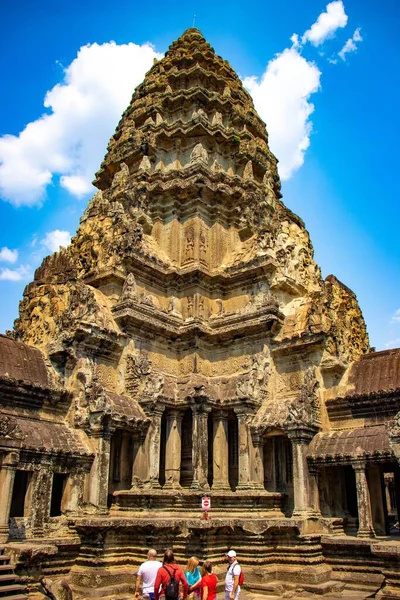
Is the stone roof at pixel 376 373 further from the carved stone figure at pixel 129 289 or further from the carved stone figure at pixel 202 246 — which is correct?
the carved stone figure at pixel 129 289

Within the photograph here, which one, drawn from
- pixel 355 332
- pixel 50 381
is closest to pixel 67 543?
pixel 50 381

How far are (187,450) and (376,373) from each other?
22.2 feet

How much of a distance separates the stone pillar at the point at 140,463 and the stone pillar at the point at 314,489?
4.85 meters

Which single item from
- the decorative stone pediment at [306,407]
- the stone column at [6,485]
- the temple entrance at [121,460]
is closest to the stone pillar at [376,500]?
the decorative stone pediment at [306,407]

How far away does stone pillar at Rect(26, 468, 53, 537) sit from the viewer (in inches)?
510

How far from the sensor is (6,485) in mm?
11906

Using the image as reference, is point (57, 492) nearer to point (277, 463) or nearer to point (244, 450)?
point (244, 450)

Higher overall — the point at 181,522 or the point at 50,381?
the point at 50,381

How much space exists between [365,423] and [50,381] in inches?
370

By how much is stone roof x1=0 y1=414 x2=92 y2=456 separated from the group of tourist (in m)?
4.97

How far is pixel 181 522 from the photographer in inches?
535

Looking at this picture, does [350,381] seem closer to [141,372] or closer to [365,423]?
[365,423]

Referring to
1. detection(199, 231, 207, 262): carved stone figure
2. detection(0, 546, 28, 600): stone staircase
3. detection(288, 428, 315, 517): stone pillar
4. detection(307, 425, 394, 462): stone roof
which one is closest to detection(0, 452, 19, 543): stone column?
detection(0, 546, 28, 600): stone staircase

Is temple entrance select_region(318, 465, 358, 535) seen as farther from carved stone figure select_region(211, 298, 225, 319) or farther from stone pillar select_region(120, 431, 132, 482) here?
carved stone figure select_region(211, 298, 225, 319)
